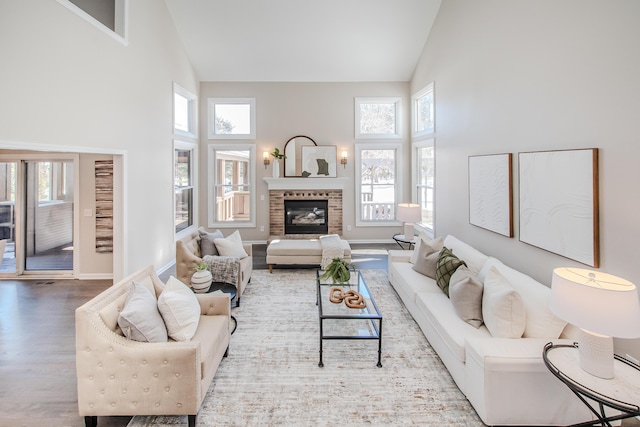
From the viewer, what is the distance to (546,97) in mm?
3082

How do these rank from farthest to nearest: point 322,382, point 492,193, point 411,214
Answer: point 411,214 < point 492,193 < point 322,382

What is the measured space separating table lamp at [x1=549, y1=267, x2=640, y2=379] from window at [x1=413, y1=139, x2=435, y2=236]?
177 inches

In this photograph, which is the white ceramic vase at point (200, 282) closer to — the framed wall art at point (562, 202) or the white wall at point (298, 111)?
the framed wall art at point (562, 202)

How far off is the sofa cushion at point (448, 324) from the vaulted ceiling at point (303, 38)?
502 centimetres

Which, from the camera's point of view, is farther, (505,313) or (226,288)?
(226,288)

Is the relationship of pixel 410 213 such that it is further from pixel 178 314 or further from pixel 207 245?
pixel 178 314

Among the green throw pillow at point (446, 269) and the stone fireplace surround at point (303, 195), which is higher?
the stone fireplace surround at point (303, 195)

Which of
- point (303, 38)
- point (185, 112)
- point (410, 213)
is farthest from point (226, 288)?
point (303, 38)

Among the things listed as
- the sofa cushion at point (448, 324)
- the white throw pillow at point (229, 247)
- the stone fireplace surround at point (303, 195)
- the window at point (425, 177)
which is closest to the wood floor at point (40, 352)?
the sofa cushion at point (448, 324)

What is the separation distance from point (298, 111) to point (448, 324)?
19.7 ft

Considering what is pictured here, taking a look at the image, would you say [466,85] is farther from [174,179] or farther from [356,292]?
[174,179]

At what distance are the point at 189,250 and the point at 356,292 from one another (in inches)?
88.5

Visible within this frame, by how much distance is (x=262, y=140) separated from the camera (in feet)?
25.3

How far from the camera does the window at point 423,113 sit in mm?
6469
